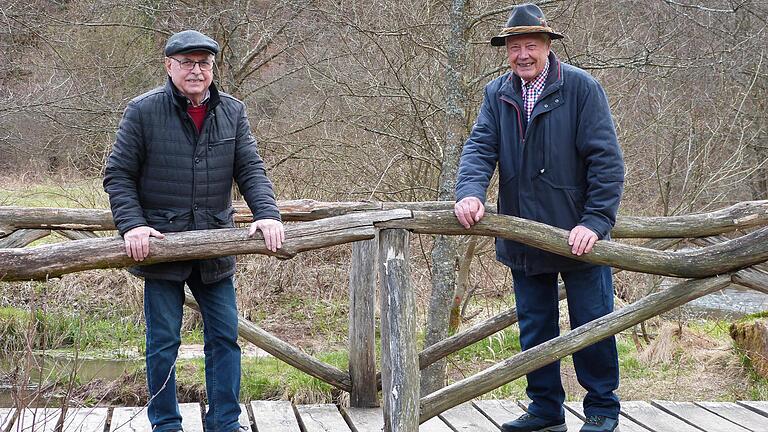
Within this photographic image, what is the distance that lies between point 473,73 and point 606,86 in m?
1.54

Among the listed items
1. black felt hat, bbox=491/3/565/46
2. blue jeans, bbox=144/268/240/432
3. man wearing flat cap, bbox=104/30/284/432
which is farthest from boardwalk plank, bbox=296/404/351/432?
black felt hat, bbox=491/3/565/46

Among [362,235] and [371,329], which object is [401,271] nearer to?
[362,235]

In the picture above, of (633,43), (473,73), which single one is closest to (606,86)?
(633,43)

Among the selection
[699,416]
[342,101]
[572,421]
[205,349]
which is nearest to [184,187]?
[205,349]

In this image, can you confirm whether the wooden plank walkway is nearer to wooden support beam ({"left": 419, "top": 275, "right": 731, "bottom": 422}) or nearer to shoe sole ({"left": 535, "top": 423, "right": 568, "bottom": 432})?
shoe sole ({"left": 535, "top": 423, "right": 568, "bottom": 432})

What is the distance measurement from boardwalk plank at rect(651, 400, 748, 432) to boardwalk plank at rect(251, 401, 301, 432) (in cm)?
189

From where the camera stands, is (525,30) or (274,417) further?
(274,417)

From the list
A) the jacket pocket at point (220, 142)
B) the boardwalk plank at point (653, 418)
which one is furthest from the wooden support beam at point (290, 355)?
the boardwalk plank at point (653, 418)

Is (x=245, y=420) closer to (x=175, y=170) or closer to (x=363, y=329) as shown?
(x=363, y=329)

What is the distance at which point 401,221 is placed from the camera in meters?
3.75

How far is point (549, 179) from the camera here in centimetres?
379

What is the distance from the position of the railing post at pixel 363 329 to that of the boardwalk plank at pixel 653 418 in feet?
4.23

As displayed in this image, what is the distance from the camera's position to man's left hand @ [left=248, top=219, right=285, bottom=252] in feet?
11.4

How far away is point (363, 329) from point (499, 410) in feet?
2.56
